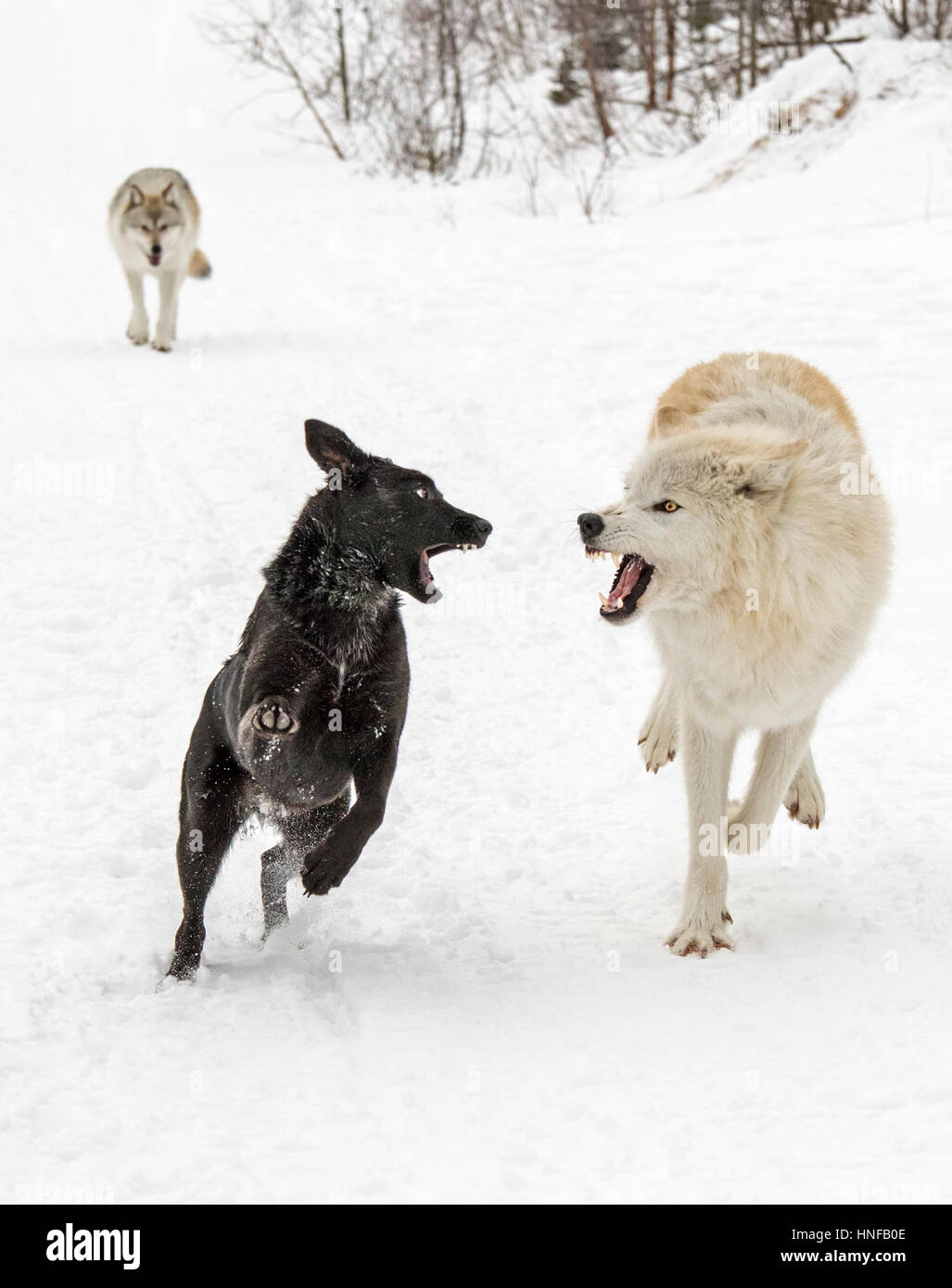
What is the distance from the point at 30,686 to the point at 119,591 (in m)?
1.07

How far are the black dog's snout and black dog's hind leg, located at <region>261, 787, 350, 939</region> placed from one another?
123 cm

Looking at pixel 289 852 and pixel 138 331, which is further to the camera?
pixel 138 331

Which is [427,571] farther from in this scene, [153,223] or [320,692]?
[153,223]

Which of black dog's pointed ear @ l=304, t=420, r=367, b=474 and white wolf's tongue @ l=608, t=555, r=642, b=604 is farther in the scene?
black dog's pointed ear @ l=304, t=420, r=367, b=474

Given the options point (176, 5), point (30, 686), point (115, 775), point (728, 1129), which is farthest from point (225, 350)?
point (176, 5)

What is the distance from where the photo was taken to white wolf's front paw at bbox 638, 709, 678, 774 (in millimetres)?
5367

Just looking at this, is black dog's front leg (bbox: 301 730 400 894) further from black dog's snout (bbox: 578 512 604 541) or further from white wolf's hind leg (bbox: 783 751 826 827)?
white wolf's hind leg (bbox: 783 751 826 827)

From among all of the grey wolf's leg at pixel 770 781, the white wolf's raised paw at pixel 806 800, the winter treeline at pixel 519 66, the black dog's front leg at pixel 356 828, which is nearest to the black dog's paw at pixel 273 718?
the black dog's front leg at pixel 356 828

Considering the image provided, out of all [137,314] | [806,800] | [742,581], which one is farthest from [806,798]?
[137,314]

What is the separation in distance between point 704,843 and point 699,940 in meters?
0.32

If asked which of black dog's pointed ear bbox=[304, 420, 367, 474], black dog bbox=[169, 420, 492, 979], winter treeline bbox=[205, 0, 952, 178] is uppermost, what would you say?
winter treeline bbox=[205, 0, 952, 178]

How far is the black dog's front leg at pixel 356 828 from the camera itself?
3.92 metres

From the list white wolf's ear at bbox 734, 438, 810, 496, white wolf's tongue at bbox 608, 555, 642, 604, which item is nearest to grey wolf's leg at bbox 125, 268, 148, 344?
white wolf's tongue at bbox 608, 555, 642, 604

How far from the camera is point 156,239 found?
452 inches
